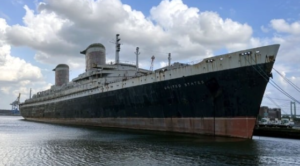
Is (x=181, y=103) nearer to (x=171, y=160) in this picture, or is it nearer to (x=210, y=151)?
(x=210, y=151)

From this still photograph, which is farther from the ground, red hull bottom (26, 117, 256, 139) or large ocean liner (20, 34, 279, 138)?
large ocean liner (20, 34, 279, 138)

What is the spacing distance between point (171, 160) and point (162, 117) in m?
12.6

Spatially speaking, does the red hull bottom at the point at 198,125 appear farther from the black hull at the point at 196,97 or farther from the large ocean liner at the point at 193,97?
the black hull at the point at 196,97

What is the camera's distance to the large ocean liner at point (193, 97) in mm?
18922

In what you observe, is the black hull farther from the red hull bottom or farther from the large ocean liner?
the red hull bottom

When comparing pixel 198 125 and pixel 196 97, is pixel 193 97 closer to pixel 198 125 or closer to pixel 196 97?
pixel 196 97

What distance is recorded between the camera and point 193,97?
21.7m

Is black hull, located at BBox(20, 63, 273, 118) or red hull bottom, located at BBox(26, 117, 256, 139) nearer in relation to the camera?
black hull, located at BBox(20, 63, 273, 118)

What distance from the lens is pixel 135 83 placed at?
26875 mm

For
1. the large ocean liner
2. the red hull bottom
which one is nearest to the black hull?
the large ocean liner

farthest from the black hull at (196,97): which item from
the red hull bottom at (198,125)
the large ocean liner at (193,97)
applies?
the red hull bottom at (198,125)

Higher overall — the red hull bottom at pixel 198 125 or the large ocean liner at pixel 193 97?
the large ocean liner at pixel 193 97

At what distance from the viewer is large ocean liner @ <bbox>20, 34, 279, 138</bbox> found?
18922 mm

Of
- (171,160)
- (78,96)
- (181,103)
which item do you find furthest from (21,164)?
(78,96)
